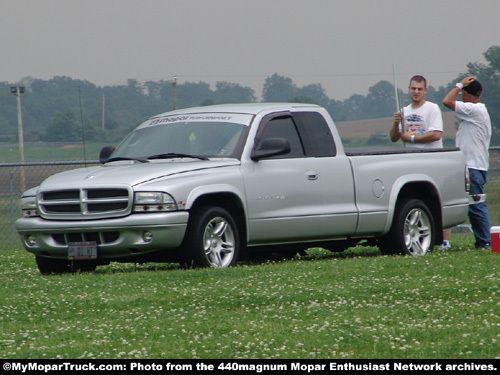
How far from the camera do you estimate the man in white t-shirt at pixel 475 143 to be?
14.0m

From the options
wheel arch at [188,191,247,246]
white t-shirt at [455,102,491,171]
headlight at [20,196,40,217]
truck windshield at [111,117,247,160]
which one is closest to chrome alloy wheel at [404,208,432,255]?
white t-shirt at [455,102,491,171]

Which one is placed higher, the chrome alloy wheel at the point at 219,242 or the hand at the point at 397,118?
the hand at the point at 397,118

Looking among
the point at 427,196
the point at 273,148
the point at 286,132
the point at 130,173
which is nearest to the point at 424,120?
the point at 427,196

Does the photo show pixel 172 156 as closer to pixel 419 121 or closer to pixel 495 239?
pixel 419 121

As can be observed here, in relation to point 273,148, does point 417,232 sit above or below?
below

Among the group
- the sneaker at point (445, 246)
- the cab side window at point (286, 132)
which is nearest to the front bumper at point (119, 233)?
the cab side window at point (286, 132)

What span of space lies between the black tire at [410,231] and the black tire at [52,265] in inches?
155

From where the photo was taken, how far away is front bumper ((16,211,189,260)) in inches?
432

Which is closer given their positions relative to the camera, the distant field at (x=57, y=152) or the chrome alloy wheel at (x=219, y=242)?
the chrome alloy wheel at (x=219, y=242)

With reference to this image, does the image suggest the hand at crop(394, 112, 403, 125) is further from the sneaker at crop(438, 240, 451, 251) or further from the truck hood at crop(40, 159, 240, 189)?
the truck hood at crop(40, 159, 240, 189)

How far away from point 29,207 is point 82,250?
0.94 meters

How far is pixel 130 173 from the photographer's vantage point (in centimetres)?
1128

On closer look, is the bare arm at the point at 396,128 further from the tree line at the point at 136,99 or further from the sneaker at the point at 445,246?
the tree line at the point at 136,99
